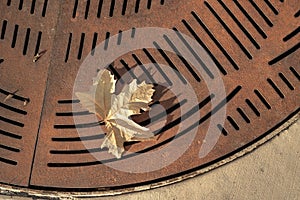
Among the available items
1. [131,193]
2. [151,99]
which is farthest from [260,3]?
[131,193]

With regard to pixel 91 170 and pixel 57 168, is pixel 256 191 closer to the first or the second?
pixel 91 170

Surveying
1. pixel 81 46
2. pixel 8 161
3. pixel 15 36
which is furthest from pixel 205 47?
pixel 8 161

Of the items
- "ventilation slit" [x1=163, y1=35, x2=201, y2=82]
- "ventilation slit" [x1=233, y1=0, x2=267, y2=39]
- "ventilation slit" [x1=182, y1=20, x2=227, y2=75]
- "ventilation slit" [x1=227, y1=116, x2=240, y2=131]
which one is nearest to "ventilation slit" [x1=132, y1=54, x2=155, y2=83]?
"ventilation slit" [x1=163, y1=35, x2=201, y2=82]

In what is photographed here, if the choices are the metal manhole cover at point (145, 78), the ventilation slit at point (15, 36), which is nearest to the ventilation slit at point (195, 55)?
the metal manhole cover at point (145, 78)

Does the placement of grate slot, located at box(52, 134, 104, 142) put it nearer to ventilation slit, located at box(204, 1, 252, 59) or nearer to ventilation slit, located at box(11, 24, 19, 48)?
ventilation slit, located at box(11, 24, 19, 48)

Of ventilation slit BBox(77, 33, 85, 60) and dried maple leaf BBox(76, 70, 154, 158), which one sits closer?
dried maple leaf BBox(76, 70, 154, 158)

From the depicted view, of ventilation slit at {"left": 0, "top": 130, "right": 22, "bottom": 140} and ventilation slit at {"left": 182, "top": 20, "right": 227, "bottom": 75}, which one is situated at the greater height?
ventilation slit at {"left": 182, "top": 20, "right": 227, "bottom": 75}
